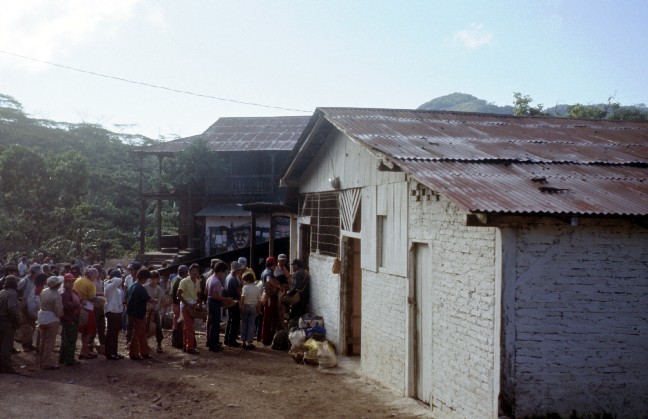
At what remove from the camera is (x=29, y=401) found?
9133 mm

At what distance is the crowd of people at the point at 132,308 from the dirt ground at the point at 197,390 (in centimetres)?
48

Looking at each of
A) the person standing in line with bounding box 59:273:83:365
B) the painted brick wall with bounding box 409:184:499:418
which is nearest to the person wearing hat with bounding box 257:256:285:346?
the person standing in line with bounding box 59:273:83:365

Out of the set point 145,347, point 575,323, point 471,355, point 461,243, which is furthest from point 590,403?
point 145,347

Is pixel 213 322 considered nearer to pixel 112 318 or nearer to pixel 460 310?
pixel 112 318

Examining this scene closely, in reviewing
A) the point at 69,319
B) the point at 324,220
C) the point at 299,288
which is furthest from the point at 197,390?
the point at 324,220

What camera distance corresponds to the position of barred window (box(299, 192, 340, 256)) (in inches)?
534

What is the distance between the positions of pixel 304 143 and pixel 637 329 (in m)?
8.59

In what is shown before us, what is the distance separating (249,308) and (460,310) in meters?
6.62

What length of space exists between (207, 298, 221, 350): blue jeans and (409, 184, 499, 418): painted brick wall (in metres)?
5.60

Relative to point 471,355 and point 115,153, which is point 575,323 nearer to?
point 471,355

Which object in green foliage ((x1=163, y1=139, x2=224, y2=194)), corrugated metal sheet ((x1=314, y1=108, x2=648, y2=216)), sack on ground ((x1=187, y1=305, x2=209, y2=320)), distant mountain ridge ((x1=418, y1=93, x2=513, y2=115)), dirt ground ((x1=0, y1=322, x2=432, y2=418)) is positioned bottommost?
dirt ground ((x1=0, y1=322, x2=432, y2=418))

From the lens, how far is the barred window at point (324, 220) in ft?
44.5

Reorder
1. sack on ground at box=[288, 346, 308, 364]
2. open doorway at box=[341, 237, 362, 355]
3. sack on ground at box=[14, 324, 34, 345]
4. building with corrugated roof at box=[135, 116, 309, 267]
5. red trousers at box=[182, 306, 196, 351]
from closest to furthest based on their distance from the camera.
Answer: sack on ground at box=[14, 324, 34, 345] < sack on ground at box=[288, 346, 308, 364] < open doorway at box=[341, 237, 362, 355] < red trousers at box=[182, 306, 196, 351] < building with corrugated roof at box=[135, 116, 309, 267]

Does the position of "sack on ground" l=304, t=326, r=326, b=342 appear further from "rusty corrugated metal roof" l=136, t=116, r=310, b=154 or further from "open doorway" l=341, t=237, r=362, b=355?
"rusty corrugated metal roof" l=136, t=116, r=310, b=154
